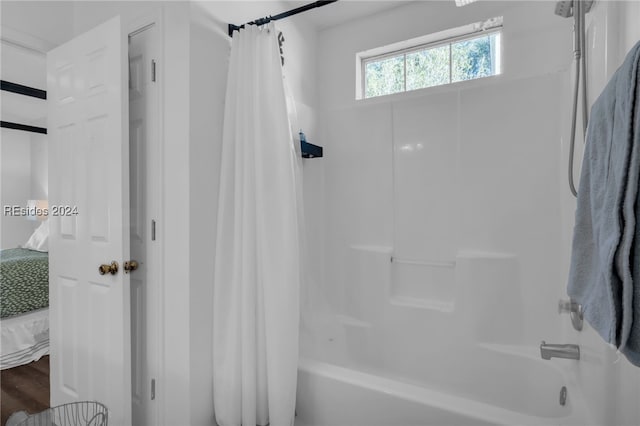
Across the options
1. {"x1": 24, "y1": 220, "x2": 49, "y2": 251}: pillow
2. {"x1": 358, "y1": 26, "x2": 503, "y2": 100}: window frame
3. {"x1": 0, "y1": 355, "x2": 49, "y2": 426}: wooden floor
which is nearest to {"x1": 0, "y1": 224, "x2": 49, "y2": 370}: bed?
{"x1": 0, "y1": 355, "x2": 49, "y2": 426}: wooden floor

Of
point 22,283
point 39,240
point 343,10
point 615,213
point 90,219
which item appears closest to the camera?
point 615,213

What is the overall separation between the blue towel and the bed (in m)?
3.60

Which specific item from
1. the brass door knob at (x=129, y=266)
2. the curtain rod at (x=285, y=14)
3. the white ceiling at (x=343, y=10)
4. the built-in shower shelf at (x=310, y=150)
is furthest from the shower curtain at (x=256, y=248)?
the white ceiling at (x=343, y=10)

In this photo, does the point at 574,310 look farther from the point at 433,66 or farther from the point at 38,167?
the point at 38,167

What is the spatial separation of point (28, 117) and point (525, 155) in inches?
161

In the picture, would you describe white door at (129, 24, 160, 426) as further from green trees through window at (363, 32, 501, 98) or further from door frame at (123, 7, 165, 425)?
green trees through window at (363, 32, 501, 98)

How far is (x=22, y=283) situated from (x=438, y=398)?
131 inches

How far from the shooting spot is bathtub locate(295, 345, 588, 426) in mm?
1211

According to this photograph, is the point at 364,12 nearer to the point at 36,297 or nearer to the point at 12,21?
the point at 12,21

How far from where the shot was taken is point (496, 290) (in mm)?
1935

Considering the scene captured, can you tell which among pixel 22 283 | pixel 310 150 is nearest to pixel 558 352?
pixel 310 150

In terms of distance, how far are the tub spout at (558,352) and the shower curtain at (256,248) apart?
3.32 ft

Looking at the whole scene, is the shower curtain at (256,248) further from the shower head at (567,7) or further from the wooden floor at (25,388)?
the wooden floor at (25,388)

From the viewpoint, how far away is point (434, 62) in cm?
231
